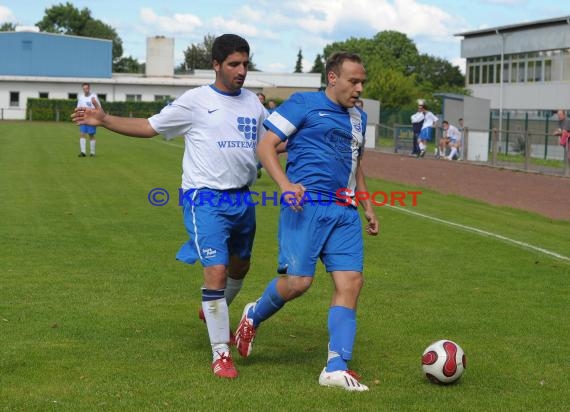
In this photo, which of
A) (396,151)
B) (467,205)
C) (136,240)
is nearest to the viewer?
(136,240)

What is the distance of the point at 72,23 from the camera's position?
150 metres

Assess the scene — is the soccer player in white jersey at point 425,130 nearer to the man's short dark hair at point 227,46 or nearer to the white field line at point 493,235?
the white field line at point 493,235

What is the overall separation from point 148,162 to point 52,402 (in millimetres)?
24069

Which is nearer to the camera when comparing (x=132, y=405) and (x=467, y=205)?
(x=132, y=405)

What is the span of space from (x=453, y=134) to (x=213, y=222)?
3009 cm

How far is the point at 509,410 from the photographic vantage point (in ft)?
18.1

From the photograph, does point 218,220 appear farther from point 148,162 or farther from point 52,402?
point 148,162

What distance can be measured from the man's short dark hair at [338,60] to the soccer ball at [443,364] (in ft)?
6.13

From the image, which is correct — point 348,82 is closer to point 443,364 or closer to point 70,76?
point 443,364

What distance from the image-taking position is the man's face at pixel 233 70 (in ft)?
21.8

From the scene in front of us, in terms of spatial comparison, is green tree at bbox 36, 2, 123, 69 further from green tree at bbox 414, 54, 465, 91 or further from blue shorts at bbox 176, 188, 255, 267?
blue shorts at bbox 176, 188, 255, 267

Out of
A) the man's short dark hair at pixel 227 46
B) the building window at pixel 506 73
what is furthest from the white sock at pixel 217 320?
the building window at pixel 506 73

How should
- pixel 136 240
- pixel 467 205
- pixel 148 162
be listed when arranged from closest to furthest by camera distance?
pixel 136 240, pixel 467 205, pixel 148 162

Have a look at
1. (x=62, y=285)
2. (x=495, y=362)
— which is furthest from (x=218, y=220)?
(x=62, y=285)
